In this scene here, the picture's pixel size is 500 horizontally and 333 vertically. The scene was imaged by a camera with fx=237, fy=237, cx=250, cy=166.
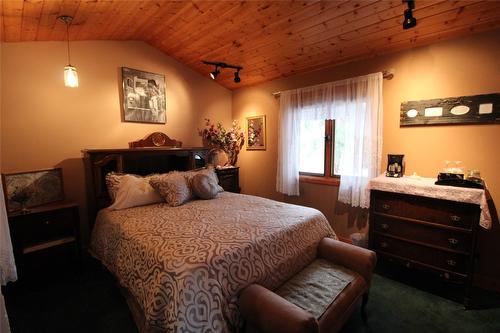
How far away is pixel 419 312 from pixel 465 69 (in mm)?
2224

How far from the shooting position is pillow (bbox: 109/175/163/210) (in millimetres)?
2420

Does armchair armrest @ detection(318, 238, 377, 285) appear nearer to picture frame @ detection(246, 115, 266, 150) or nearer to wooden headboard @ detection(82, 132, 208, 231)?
wooden headboard @ detection(82, 132, 208, 231)

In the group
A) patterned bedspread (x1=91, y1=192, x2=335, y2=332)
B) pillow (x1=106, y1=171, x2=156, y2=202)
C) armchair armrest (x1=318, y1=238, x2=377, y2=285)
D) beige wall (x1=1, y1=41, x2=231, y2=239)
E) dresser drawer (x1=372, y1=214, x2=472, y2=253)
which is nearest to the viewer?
patterned bedspread (x1=91, y1=192, x2=335, y2=332)

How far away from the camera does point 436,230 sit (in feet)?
6.82

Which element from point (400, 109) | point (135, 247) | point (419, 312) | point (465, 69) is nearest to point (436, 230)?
point (419, 312)

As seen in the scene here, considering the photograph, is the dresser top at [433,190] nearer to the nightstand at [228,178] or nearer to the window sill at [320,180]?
the window sill at [320,180]

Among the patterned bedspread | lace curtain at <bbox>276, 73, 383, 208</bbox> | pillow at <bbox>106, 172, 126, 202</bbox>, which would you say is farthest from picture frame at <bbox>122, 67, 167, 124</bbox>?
lace curtain at <bbox>276, 73, 383, 208</bbox>

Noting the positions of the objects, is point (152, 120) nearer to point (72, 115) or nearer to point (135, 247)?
point (72, 115)

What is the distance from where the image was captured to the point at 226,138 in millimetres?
4145

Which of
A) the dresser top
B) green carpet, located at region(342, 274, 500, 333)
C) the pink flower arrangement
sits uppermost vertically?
the pink flower arrangement

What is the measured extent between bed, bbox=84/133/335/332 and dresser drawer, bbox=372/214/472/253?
0.61 m

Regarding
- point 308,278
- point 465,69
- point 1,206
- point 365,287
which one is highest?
point 465,69

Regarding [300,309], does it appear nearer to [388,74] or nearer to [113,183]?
[113,183]

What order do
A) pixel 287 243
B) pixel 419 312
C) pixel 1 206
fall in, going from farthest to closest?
pixel 419 312 → pixel 287 243 → pixel 1 206
